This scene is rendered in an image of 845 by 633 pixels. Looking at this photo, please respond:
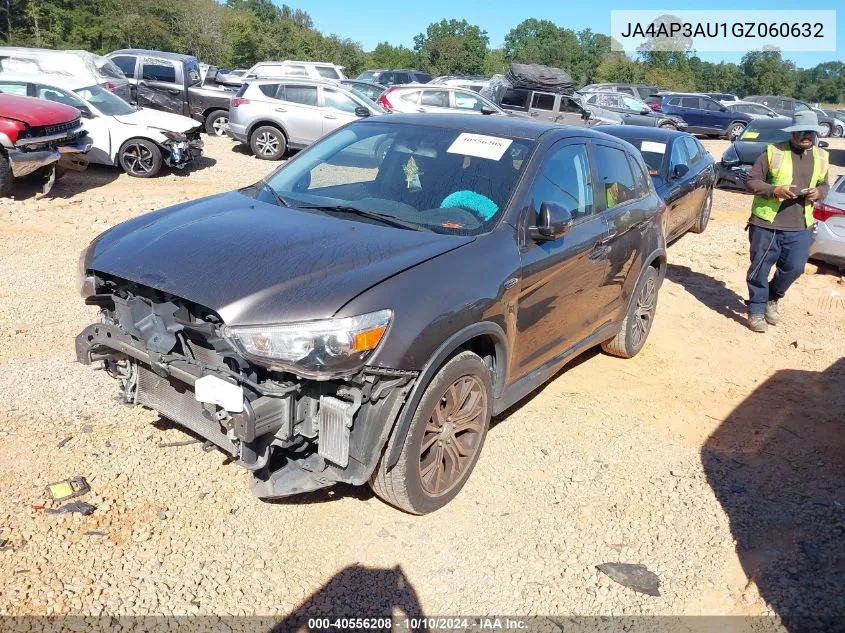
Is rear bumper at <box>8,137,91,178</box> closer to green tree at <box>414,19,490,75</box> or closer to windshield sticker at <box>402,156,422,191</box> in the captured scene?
windshield sticker at <box>402,156,422,191</box>

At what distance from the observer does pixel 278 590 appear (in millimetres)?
3027

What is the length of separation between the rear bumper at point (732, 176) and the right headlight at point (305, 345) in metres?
13.0

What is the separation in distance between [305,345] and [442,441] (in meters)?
1.03

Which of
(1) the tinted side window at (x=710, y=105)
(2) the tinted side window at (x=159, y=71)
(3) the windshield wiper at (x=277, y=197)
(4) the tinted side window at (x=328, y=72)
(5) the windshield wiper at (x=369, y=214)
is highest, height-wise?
(4) the tinted side window at (x=328, y=72)

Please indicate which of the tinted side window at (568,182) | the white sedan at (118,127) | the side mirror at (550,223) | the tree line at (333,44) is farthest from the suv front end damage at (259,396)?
the tree line at (333,44)

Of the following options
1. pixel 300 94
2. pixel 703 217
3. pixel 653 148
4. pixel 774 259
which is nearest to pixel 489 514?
pixel 774 259

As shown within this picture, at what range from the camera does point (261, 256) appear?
3.20 m

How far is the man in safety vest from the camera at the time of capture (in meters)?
6.39

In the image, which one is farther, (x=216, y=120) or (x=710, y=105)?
(x=710, y=105)

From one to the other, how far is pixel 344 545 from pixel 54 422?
6.49 feet

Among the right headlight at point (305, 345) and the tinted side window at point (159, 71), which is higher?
the tinted side window at point (159, 71)

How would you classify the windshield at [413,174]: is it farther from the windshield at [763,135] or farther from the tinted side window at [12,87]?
the windshield at [763,135]

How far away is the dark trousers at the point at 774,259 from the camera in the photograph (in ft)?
21.7

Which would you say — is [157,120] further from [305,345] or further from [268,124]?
[305,345]
